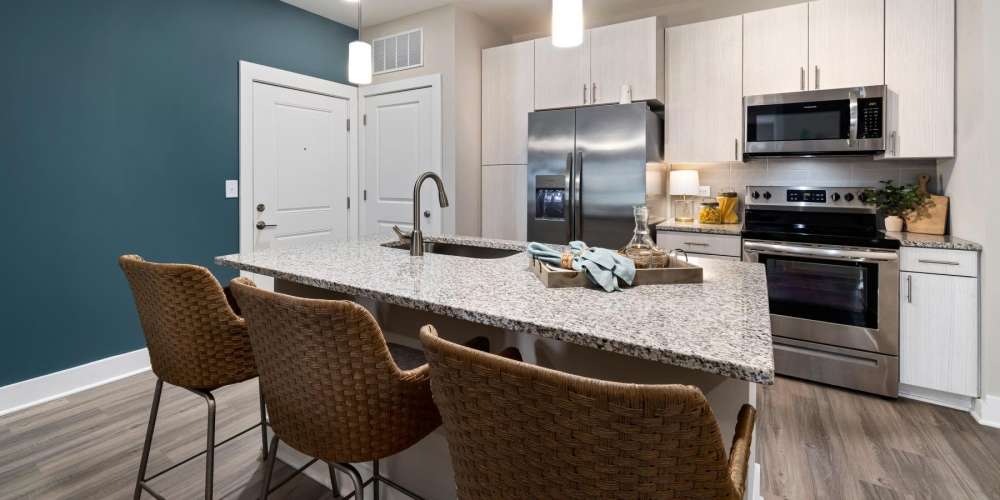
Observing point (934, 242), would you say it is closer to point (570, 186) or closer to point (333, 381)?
point (570, 186)

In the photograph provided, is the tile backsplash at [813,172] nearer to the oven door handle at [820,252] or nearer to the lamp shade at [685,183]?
the lamp shade at [685,183]

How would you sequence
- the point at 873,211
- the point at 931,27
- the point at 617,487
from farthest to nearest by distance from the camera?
1. the point at 873,211
2. the point at 931,27
3. the point at 617,487

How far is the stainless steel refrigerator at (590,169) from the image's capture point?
3.27 metres

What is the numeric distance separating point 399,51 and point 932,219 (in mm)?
3727

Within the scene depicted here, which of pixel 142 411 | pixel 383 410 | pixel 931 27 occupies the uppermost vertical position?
pixel 931 27

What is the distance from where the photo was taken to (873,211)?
3.19m

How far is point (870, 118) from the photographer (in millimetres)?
2863

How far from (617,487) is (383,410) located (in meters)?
0.57

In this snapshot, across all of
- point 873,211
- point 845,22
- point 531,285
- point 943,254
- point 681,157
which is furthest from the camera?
point 681,157

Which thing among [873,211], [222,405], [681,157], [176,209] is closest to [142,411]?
[222,405]

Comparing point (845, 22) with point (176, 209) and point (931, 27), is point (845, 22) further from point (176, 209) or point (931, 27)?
point (176, 209)

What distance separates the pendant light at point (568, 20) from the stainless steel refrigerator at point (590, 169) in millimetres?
1608

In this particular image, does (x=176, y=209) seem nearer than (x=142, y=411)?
No

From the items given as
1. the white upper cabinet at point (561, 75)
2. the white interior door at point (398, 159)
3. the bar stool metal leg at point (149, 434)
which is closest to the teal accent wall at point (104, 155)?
the white interior door at point (398, 159)
